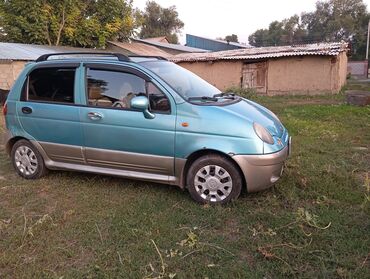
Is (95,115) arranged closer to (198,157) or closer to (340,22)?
(198,157)

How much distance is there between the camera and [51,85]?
4.80 metres

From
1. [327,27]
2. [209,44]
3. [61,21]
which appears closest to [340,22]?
[327,27]

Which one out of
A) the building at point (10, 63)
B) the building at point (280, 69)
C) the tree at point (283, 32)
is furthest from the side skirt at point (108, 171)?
the tree at point (283, 32)

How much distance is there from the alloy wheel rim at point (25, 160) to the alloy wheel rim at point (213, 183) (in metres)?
2.46

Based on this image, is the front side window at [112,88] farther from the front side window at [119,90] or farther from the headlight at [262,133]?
the headlight at [262,133]

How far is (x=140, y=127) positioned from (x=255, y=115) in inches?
54.0

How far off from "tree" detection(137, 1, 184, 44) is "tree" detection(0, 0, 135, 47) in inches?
944

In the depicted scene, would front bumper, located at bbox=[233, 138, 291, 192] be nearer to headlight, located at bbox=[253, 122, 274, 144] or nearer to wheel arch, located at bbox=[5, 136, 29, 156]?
headlight, located at bbox=[253, 122, 274, 144]

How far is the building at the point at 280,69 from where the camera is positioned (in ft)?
58.3

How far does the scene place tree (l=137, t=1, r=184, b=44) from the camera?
52.6 meters

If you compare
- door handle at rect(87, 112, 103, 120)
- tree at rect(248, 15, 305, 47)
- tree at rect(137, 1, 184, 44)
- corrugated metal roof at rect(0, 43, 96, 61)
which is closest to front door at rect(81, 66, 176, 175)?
door handle at rect(87, 112, 103, 120)

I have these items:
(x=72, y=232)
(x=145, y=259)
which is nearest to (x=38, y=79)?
(x=72, y=232)

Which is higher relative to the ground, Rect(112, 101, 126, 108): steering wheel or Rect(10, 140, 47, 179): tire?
Rect(112, 101, 126, 108): steering wheel

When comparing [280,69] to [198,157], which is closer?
[198,157]
